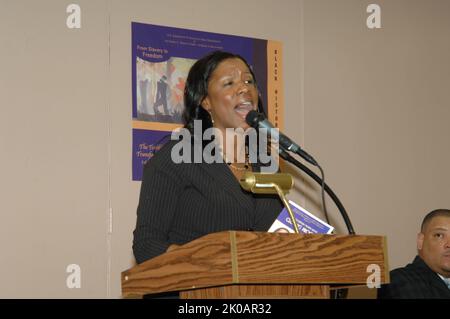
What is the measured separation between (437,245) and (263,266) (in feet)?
7.95

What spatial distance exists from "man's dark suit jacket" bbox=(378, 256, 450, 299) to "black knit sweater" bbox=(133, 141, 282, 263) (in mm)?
1583

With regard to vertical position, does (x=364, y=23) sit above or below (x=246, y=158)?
above

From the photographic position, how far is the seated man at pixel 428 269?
387 centimetres

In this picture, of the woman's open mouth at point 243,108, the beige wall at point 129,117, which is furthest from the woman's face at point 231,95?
the beige wall at point 129,117

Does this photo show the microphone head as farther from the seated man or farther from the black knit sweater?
the seated man

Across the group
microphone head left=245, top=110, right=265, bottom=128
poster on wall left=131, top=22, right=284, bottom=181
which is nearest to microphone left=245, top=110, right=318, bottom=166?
microphone head left=245, top=110, right=265, bottom=128

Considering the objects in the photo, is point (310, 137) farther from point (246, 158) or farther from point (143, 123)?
point (246, 158)

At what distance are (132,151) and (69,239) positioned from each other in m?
0.51

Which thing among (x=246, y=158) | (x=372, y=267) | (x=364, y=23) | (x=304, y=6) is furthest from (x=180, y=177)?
(x=364, y=23)

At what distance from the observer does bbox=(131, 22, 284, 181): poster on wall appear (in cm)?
361

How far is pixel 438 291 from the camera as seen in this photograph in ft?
12.8

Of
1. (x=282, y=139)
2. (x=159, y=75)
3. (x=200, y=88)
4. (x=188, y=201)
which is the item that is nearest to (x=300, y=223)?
(x=282, y=139)

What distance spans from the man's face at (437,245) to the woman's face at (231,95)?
1.74m

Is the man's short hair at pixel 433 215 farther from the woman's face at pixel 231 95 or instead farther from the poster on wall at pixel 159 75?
the woman's face at pixel 231 95
